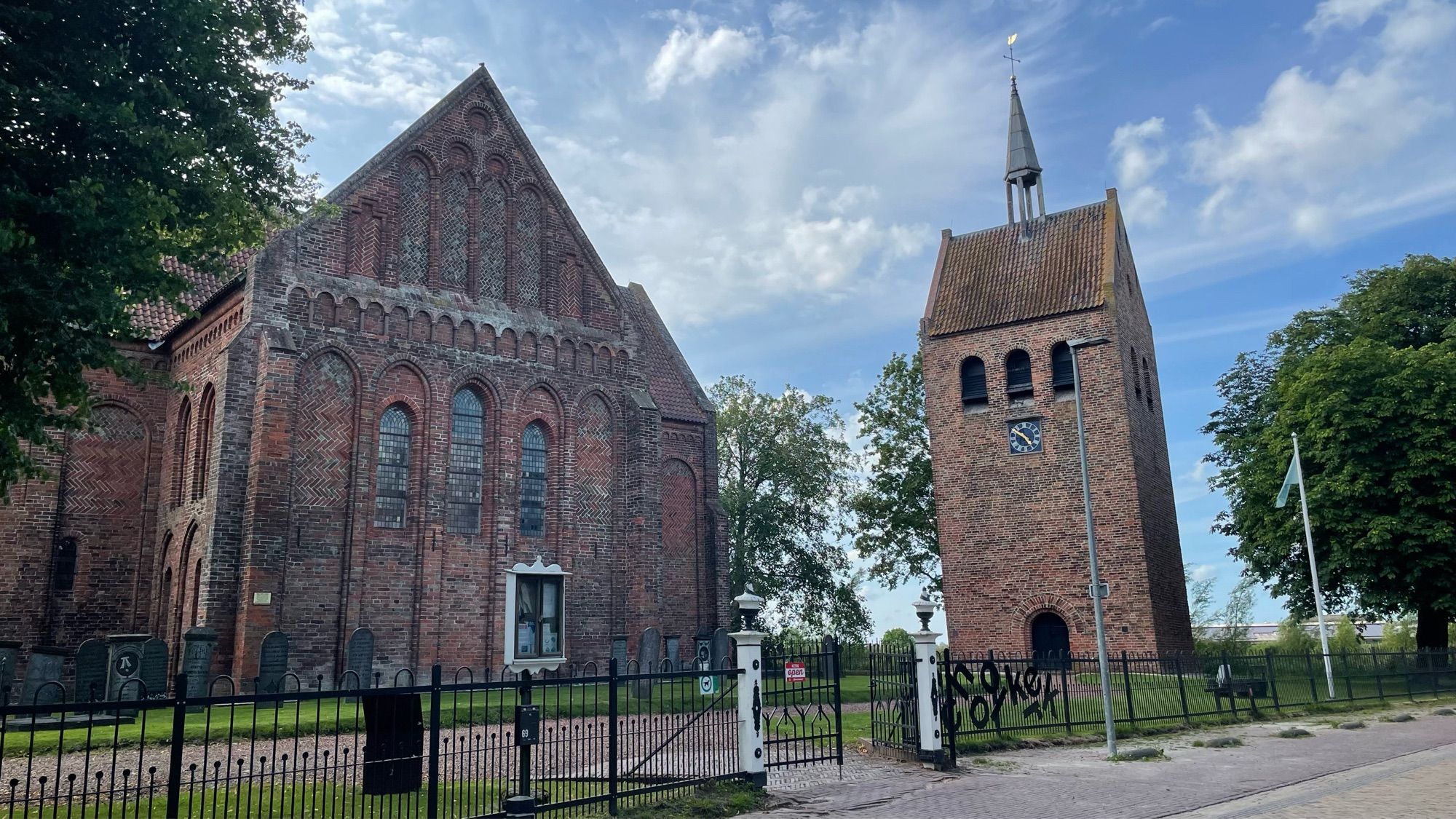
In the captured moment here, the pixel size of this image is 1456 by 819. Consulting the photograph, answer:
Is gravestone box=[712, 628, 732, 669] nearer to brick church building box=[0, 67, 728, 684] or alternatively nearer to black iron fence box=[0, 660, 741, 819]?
brick church building box=[0, 67, 728, 684]

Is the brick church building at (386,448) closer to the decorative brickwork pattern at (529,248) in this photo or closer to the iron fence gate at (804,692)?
the decorative brickwork pattern at (529,248)

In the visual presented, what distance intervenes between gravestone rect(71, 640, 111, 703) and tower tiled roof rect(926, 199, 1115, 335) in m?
26.0

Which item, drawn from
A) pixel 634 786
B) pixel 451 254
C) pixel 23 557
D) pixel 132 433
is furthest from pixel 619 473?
pixel 634 786

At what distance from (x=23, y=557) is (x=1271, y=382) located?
1562 inches

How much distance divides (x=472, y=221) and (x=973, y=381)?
57.9 ft

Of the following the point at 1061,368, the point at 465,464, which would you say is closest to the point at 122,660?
the point at 465,464

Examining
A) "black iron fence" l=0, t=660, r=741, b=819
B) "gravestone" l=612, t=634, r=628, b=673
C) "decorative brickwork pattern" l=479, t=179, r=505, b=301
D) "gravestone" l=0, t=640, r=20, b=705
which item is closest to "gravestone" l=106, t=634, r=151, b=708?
"gravestone" l=0, t=640, r=20, b=705

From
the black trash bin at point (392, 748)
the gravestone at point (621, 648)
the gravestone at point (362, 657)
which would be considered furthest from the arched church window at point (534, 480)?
the black trash bin at point (392, 748)

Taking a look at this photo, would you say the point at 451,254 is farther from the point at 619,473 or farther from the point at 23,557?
the point at 23,557

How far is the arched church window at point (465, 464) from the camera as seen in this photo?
23188 millimetres

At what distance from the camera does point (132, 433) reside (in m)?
24.3

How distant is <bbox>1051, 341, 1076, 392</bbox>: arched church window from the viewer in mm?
31188

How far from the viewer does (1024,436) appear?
3167 cm

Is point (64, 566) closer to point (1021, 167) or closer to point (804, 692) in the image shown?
point (804, 692)
